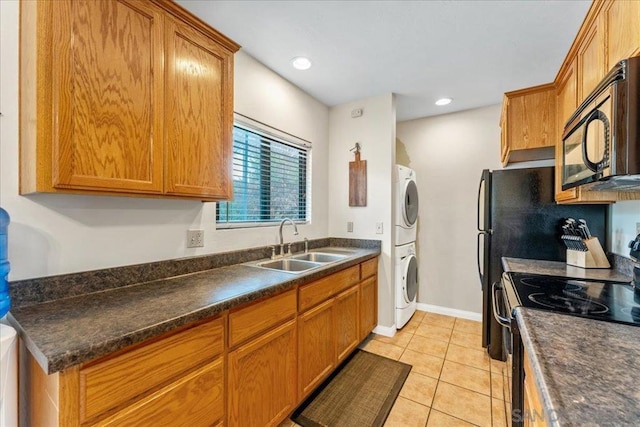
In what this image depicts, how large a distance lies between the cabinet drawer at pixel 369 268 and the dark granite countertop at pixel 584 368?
5.05 feet

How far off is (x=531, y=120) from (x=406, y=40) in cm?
124

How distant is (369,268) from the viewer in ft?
8.75

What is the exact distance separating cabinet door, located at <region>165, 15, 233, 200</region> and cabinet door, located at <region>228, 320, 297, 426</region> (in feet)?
2.86

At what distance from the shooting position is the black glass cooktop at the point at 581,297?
1064 mm

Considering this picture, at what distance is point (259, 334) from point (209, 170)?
94 centimetres

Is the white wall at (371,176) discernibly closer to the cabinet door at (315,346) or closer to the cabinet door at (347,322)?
the cabinet door at (347,322)

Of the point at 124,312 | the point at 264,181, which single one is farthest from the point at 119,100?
the point at 264,181

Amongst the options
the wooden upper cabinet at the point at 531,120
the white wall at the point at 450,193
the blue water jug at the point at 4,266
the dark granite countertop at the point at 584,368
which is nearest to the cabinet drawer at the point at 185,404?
the blue water jug at the point at 4,266

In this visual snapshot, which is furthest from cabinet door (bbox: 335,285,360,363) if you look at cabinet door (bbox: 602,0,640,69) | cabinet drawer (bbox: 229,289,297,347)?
cabinet door (bbox: 602,0,640,69)

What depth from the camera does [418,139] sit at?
11.9 feet

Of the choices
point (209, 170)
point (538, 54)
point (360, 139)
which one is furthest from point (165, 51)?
point (538, 54)

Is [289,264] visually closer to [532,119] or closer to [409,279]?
[409,279]

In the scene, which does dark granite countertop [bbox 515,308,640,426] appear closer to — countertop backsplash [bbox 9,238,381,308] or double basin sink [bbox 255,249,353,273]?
double basin sink [bbox 255,249,353,273]

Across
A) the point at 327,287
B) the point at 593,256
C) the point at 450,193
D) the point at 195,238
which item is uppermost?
the point at 450,193
